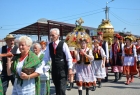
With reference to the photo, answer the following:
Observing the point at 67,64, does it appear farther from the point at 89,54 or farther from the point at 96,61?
the point at 96,61

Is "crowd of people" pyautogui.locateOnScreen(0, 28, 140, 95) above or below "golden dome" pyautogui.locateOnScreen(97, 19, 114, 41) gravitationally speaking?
below

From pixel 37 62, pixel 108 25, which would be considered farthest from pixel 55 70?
pixel 108 25

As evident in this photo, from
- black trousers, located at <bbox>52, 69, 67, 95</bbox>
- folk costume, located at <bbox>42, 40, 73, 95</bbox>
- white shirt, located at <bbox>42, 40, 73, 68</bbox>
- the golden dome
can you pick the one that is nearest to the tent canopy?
the golden dome

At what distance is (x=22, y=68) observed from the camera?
3.67 m

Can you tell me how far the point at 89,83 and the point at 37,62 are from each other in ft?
10.0

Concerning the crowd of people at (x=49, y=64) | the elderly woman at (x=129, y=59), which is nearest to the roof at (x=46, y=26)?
the crowd of people at (x=49, y=64)

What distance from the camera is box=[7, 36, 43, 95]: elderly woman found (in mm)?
3674

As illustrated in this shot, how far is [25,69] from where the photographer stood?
364 cm

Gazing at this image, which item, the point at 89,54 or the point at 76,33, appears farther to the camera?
the point at 76,33

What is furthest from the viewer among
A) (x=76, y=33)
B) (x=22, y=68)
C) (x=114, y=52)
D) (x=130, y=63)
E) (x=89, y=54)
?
(x=114, y=52)

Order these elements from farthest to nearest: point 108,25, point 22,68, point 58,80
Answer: point 108,25 → point 58,80 → point 22,68

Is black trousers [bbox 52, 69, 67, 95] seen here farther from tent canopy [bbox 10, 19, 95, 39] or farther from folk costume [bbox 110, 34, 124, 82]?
tent canopy [bbox 10, 19, 95, 39]

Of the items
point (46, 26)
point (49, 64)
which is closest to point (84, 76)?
point (49, 64)

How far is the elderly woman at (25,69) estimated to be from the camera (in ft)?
12.1
